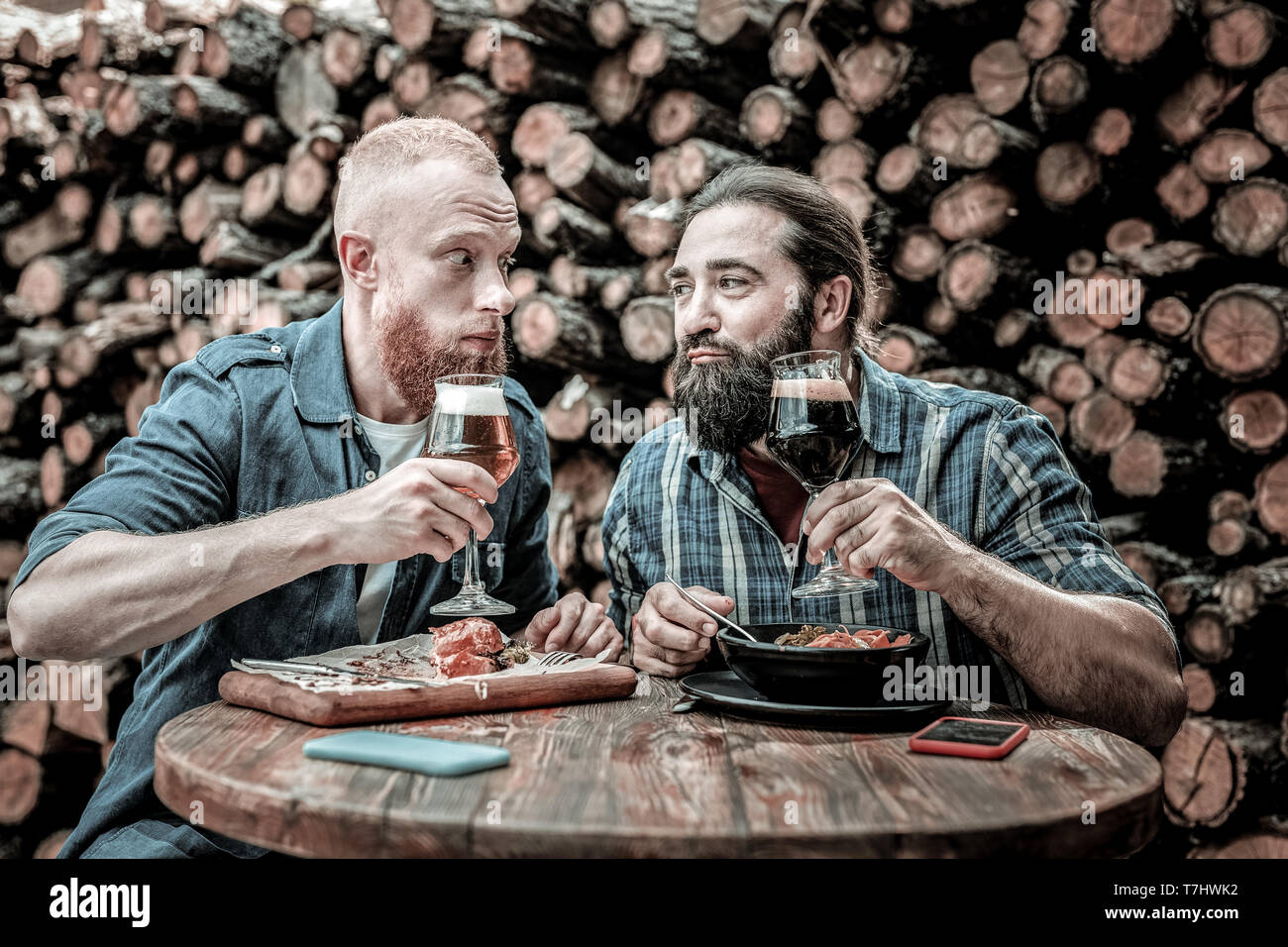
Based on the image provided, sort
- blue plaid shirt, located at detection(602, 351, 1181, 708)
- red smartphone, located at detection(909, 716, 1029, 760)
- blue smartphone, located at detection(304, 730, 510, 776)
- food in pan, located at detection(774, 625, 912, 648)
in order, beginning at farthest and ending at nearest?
blue plaid shirt, located at detection(602, 351, 1181, 708) < food in pan, located at detection(774, 625, 912, 648) < red smartphone, located at detection(909, 716, 1029, 760) < blue smartphone, located at detection(304, 730, 510, 776)

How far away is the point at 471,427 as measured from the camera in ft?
5.87

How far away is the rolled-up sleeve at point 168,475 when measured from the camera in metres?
1.84

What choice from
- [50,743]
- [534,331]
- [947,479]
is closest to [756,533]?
[947,479]

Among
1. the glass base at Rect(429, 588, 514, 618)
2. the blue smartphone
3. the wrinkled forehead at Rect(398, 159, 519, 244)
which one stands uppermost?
the wrinkled forehead at Rect(398, 159, 519, 244)

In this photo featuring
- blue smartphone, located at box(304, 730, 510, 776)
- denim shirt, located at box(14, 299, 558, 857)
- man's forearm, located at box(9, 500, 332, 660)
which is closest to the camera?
blue smartphone, located at box(304, 730, 510, 776)

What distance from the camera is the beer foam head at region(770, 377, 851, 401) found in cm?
187

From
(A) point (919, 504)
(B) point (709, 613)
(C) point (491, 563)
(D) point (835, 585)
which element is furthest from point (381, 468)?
(A) point (919, 504)

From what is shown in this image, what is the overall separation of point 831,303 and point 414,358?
1.12 m

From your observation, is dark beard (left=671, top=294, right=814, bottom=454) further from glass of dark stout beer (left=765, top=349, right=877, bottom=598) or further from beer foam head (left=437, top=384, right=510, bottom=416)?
beer foam head (left=437, top=384, right=510, bottom=416)

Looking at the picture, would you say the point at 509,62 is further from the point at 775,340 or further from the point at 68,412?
the point at 68,412

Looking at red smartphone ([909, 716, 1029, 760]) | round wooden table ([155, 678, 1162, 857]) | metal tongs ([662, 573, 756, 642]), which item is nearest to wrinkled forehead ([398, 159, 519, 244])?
metal tongs ([662, 573, 756, 642])

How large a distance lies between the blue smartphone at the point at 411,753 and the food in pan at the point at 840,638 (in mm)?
550

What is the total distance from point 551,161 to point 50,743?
313 cm

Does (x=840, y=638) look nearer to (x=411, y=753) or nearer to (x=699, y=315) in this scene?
(x=411, y=753)
